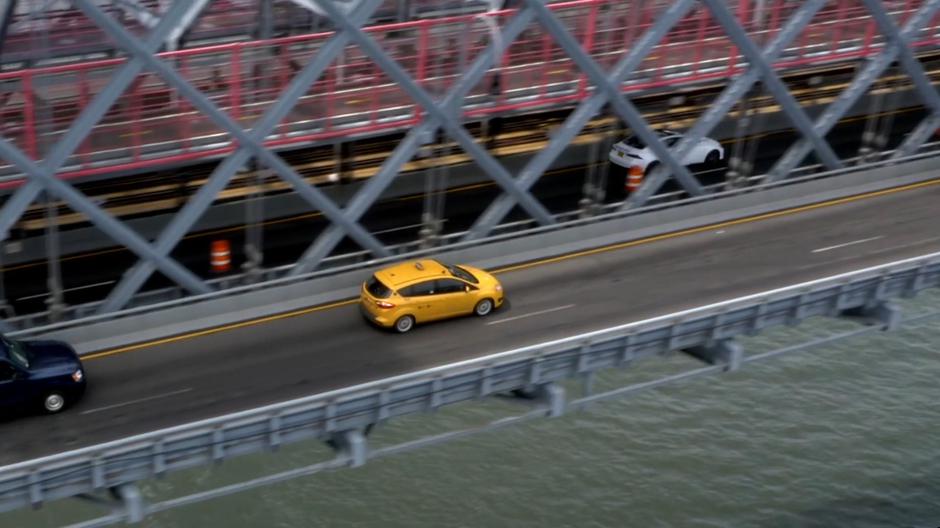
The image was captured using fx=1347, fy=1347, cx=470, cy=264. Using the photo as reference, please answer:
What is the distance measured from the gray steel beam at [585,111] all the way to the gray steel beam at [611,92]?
0.97 feet

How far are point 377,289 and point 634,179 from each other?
11.4m

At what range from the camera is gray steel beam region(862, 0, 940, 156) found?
3712 cm

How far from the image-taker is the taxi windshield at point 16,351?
83.4ft

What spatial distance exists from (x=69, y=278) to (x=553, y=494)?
12.9 metres

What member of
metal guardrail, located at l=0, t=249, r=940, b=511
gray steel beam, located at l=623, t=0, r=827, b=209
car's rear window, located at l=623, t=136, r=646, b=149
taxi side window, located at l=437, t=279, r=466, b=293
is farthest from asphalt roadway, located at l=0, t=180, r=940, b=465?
car's rear window, located at l=623, t=136, r=646, b=149

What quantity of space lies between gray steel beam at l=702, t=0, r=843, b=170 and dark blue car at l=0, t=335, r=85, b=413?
18.2 m

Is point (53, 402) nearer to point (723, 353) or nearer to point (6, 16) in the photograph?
point (6, 16)

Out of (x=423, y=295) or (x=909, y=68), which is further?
(x=909, y=68)

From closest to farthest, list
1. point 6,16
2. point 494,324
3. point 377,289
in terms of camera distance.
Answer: point 377,289 → point 494,324 → point 6,16

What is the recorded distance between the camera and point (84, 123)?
28.1m

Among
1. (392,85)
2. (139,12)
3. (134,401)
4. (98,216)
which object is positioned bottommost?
(134,401)

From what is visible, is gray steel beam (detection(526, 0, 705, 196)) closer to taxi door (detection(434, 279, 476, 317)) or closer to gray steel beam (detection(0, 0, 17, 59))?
taxi door (detection(434, 279, 476, 317))

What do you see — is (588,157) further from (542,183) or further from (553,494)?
(553,494)

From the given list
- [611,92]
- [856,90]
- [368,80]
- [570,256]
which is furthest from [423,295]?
[856,90]
